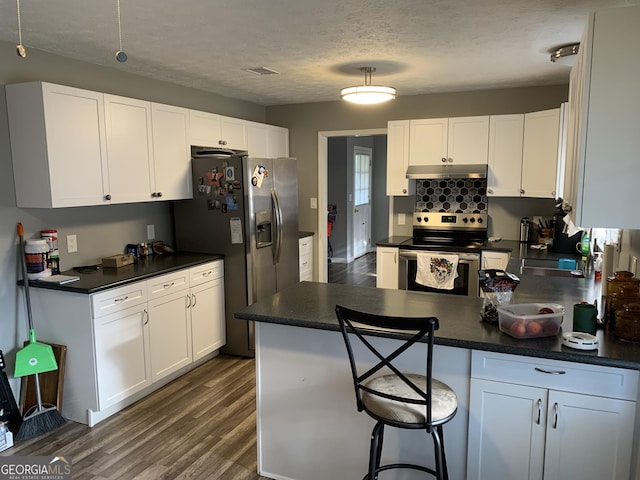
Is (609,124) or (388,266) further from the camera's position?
(388,266)

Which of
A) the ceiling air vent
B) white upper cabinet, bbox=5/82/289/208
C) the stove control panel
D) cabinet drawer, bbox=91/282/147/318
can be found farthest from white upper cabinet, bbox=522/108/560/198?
cabinet drawer, bbox=91/282/147/318

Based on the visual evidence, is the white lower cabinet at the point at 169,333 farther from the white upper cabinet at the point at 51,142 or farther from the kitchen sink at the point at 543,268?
the kitchen sink at the point at 543,268

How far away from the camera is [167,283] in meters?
3.51

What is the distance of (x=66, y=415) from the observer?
3.12 meters

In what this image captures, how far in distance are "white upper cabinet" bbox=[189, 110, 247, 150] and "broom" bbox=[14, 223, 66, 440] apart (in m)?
1.64

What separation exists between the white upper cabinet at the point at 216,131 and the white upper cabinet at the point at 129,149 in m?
0.54

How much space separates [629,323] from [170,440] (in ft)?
8.35

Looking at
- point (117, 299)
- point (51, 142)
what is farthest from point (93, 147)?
point (117, 299)

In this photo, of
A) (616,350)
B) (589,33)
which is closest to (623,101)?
(589,33)

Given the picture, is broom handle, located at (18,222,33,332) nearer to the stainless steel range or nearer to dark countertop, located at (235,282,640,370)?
dark countertop, located at (235,282,640,370)

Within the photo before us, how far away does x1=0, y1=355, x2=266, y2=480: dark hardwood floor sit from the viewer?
2.58m

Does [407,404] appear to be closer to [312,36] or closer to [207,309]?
[312,36]

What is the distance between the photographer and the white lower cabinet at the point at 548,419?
70.2 inches

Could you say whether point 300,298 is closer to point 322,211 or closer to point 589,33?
point 589,33
